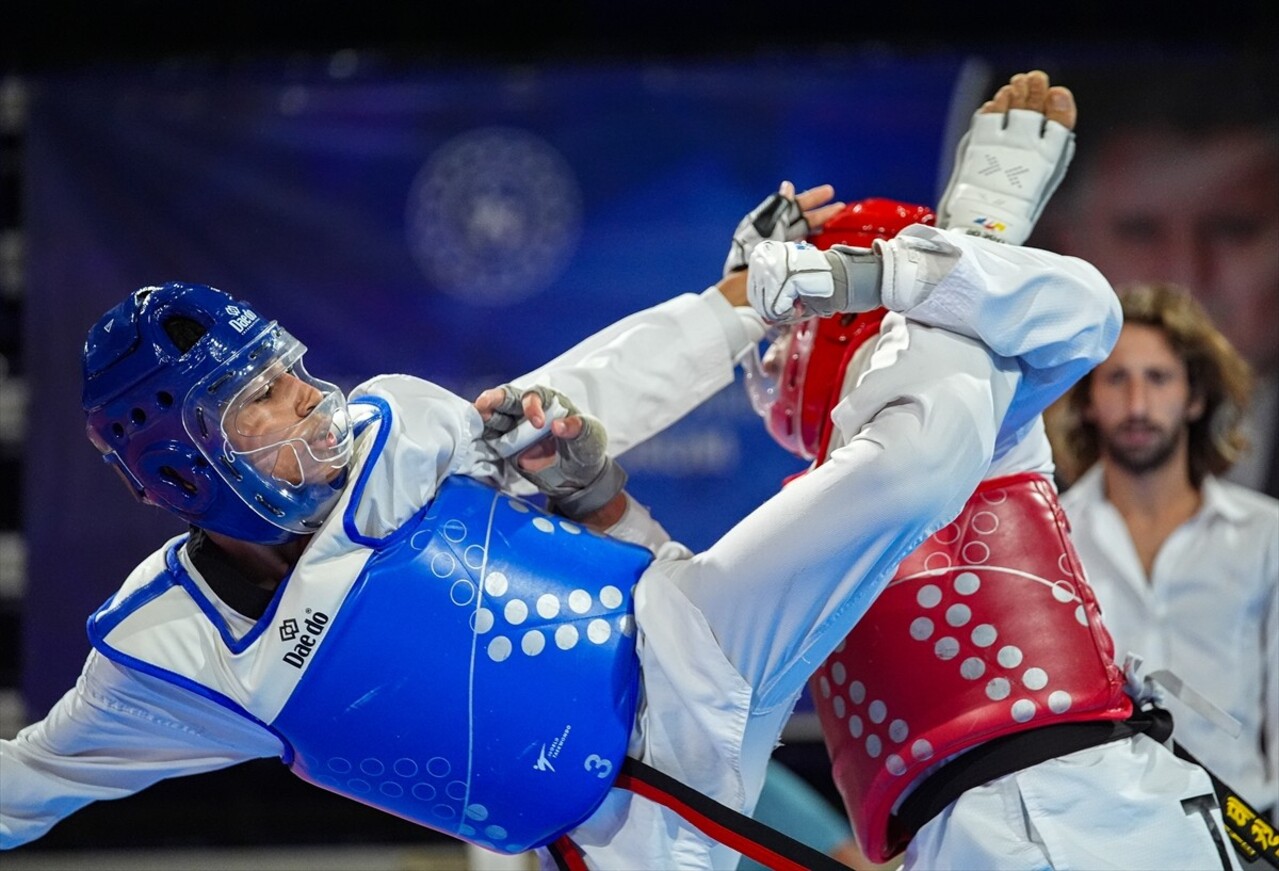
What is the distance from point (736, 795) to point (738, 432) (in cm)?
261

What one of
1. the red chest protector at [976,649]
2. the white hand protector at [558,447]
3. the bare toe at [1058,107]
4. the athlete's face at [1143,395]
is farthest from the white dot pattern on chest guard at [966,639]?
the athlete's face at [1143,395]

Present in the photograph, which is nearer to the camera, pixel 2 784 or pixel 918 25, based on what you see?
pixel 2 784

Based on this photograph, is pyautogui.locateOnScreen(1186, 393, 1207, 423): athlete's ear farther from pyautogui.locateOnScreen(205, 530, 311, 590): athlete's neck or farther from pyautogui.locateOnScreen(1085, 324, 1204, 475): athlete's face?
pyautogui.locateOnScreen(205, 530, 311, 590): athlete's neck

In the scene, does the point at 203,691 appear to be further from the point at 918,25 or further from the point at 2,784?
the point at 918,25

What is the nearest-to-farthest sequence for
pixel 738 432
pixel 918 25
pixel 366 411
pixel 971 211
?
pixel 366 411 → pixel 971 211 → pixel 738 432 → pixel 918 25

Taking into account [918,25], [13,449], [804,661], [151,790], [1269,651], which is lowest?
[151,790]

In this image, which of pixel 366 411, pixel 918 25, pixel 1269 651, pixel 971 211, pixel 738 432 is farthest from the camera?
pixel 918 25

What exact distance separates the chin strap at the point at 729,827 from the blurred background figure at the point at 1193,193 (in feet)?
9.93

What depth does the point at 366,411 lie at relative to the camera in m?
2.10

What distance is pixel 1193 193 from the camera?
4.54 m

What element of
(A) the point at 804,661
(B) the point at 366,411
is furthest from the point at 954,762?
(B) the point at 366,411

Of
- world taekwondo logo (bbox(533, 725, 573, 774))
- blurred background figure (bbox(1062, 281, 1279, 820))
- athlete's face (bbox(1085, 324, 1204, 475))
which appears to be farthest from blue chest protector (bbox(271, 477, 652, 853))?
athlete's face (bbox(1085, 324, 1204, 475))

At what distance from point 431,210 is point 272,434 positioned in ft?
8.95

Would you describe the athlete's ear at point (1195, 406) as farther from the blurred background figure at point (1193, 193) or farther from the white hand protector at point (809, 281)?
the white hand protector at point (809, 281)
